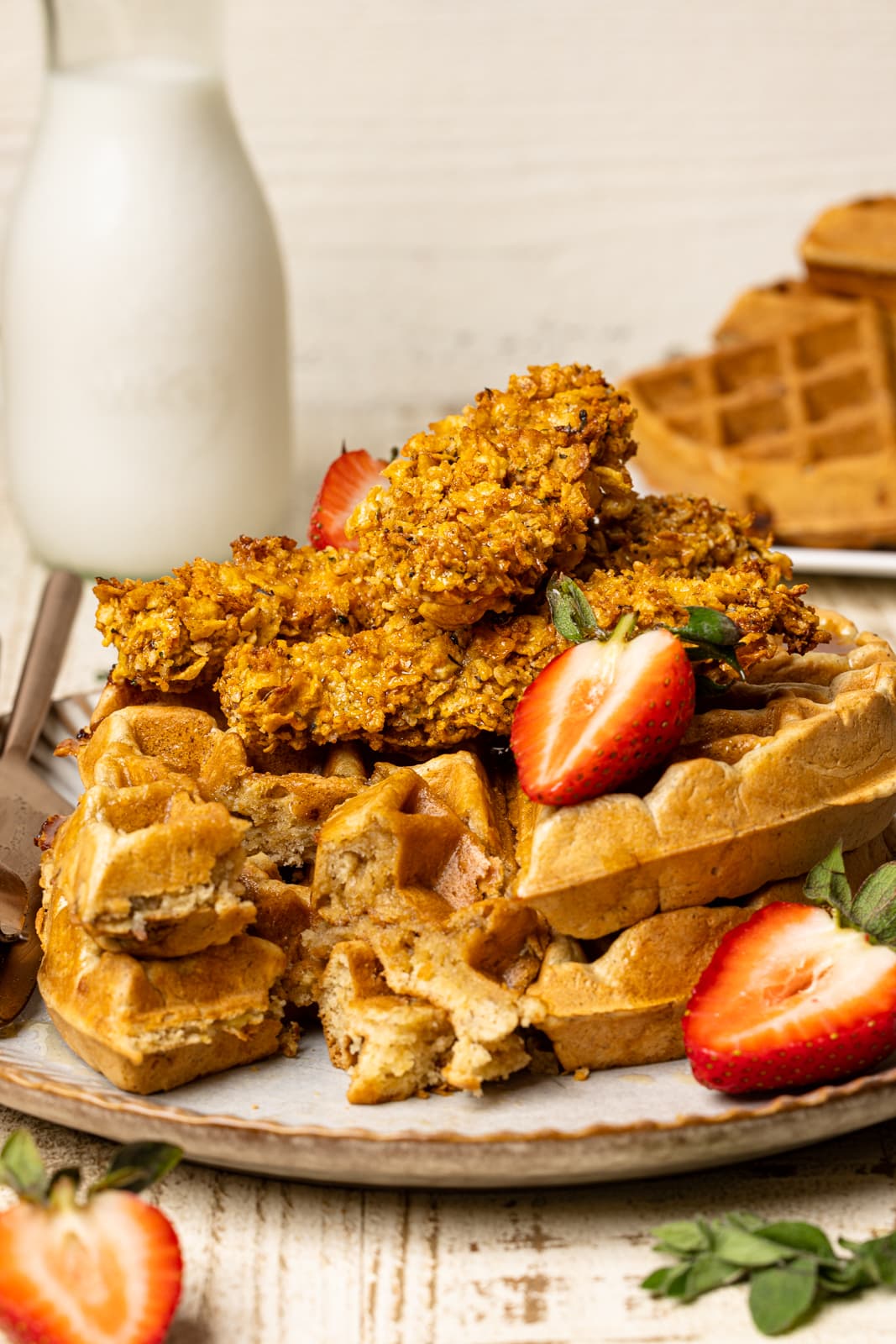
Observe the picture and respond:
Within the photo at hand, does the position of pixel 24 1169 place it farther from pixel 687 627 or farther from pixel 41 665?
pixel 41 665

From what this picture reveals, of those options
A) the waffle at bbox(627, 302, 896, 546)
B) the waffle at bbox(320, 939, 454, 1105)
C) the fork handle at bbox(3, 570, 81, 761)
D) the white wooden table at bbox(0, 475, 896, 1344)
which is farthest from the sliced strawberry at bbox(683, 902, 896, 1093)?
the waffle at bbox(627, 302, 896, 546)

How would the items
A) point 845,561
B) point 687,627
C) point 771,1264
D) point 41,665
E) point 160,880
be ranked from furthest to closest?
point 845,561, point 41,665, point 687,627, point 160,880, point 771,1264

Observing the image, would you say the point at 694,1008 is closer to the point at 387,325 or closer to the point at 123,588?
the point at 123,588

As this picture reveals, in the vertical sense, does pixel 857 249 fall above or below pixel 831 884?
below

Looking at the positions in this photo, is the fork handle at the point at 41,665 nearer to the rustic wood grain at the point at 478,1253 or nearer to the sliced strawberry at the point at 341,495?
the sliced strawberry at the point at 341,495

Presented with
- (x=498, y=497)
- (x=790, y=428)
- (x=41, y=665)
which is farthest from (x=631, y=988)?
(x=790, y=428)

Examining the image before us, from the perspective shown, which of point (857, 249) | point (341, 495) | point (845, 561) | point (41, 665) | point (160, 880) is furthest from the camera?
point (857, 249)
